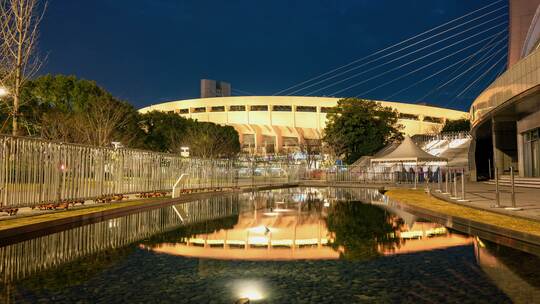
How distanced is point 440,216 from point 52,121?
3148cm

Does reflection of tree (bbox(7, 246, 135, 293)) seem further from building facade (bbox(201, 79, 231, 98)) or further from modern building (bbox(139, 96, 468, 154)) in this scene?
building facade (bbox(201, 79, 231, 98))

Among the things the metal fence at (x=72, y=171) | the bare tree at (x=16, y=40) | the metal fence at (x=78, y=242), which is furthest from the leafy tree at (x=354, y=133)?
the metal fence at (x=78, y=242)

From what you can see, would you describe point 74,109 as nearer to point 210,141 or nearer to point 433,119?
point 210,141

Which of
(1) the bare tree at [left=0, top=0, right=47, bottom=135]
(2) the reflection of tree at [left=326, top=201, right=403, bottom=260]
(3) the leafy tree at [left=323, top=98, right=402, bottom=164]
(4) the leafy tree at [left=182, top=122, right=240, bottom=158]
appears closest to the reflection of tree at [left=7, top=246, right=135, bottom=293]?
(2) the reflection of tree at [left=326, top=201, right=403, bottom=260]

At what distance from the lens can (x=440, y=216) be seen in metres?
11.3

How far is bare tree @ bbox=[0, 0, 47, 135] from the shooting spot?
1325 centimetres

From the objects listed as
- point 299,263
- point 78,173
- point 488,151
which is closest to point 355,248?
point 299,263

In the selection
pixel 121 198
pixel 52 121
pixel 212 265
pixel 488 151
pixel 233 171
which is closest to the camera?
pixel 212 265

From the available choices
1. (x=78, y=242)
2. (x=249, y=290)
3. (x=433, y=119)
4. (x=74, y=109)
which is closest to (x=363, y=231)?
(x=249, y=290)

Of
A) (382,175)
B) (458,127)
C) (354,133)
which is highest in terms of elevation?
(458,127)

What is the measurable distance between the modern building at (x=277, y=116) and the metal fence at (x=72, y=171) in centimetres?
7843

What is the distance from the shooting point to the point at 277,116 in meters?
101

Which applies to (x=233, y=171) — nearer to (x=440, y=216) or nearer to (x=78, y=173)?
(x=78, y=173)

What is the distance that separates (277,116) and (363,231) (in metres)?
92.7
